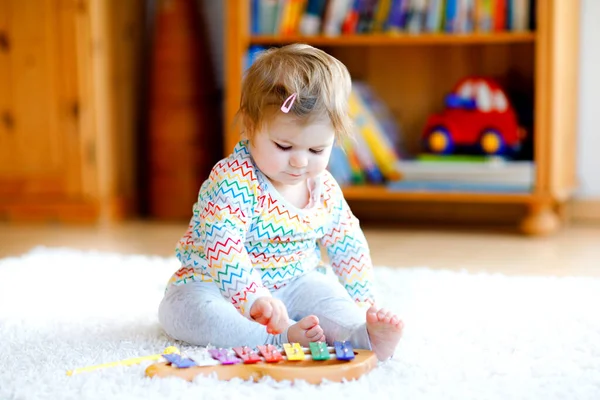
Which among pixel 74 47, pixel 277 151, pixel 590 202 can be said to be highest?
pixel 74 47

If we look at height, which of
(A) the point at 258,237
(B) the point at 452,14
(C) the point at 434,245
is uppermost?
(B) the point at 452,14

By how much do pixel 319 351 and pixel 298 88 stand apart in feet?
1.00

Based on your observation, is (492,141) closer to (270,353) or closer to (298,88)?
(298,88)

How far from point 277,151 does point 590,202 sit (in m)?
1.55

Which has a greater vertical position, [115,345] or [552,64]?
[552,64]

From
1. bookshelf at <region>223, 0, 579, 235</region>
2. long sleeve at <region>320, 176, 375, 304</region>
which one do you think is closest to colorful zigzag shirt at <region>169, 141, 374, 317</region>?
long sleeve at <region>320, 176, 375, 304</region>

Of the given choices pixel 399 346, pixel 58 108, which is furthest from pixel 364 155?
pixel 399 346

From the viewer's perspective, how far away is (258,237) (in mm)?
1056

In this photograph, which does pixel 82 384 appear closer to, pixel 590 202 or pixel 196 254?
pixel 196 254

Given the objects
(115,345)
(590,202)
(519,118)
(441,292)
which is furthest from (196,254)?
(590,202)

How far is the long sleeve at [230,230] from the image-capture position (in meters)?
0.96

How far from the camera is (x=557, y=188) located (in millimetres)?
2045

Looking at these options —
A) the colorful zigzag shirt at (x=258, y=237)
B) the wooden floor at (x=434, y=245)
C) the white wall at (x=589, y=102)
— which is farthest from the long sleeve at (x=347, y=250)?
the white wall at (x=589, y=102)

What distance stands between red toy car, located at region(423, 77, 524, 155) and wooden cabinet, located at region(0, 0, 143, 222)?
94 centimetres
